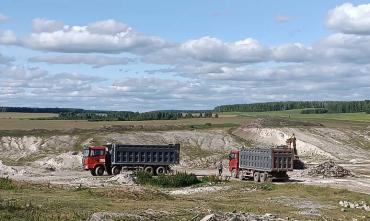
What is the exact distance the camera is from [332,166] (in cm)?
5866

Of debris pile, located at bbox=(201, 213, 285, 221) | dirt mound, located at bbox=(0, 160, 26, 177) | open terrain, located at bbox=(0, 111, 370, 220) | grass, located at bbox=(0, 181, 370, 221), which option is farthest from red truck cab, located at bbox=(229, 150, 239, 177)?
debris pile, located at bbox=(201, 213, 285, 221)

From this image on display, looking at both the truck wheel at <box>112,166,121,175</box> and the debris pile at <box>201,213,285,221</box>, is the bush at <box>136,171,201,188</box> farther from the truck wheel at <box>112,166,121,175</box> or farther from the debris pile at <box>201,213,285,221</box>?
the debris pile at <box>201,213,285,221</box>

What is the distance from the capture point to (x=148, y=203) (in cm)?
2855

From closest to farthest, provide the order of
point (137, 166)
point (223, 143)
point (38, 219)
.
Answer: point (38, 219) → point (137, 166) → point (223, 143)

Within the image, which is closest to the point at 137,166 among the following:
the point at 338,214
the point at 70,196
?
the point at 70,196

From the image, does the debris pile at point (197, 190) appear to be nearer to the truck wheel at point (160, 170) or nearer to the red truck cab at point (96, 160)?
the truck wheel at point (160, 170)

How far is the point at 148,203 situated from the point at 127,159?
28.7 metres

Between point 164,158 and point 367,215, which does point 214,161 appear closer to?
point 164,158

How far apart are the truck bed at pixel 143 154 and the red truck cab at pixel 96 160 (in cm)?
111

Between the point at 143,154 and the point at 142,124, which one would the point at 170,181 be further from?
the point at 142,124

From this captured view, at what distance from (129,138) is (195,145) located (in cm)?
899

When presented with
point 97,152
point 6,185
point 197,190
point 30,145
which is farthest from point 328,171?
point 30,145

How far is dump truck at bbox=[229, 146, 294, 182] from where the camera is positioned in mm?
52250

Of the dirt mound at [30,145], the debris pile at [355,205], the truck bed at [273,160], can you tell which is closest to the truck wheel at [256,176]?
the truck bed at [273,160]
